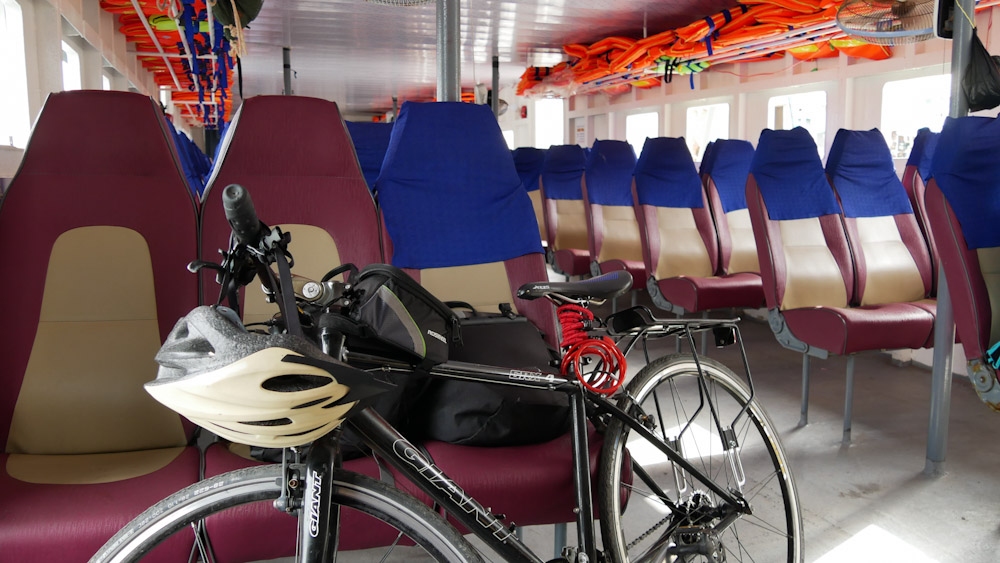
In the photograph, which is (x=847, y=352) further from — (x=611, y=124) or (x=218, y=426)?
(x=611, y=124)

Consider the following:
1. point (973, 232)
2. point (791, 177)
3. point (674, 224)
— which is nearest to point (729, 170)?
point (674, 224)

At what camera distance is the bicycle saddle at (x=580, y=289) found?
137 cm

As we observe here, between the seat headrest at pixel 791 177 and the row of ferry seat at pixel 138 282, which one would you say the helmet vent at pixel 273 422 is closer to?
the row of ferry seat at pixel 138 282

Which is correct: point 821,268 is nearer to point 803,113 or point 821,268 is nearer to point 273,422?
point 273,422

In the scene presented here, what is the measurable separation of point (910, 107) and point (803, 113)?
1.23 m

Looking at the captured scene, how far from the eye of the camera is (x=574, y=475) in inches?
55.5

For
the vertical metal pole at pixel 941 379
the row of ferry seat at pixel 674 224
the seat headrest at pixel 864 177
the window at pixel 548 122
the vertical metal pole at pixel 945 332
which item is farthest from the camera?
the window at pixel 548 122

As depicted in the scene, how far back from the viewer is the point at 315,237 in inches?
74.3

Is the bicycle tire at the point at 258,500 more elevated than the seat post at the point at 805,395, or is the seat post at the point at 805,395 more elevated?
the bicycle tire at the point at 258,500

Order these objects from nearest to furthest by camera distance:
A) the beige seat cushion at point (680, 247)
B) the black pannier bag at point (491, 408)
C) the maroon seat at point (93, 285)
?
the black pannier bag at point (491, 408) → the maroon seat at point (93, 285) → the beige seat cushion at point (680, 247)

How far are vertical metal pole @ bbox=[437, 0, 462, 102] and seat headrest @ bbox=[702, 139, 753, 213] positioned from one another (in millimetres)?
2252

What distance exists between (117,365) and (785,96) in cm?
630

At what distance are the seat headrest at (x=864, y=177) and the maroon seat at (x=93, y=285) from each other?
9.93ft

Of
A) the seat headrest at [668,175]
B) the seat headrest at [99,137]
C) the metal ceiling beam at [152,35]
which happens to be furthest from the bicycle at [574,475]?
the metal ceiling beam at [152,35]
